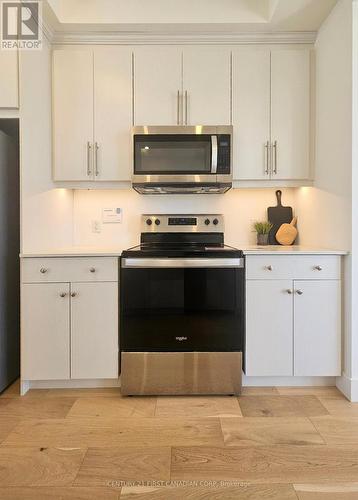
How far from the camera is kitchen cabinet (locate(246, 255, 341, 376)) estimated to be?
2250 millimetres

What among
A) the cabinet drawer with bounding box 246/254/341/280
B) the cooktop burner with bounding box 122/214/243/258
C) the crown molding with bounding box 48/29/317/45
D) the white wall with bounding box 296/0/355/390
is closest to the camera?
the white wall with bounding box 296/0/355/390

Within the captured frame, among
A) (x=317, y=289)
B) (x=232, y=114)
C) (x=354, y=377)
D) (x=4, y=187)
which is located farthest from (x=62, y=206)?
(x=354, y=377)

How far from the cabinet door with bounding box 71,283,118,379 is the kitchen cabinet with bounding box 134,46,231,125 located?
120 centimetres

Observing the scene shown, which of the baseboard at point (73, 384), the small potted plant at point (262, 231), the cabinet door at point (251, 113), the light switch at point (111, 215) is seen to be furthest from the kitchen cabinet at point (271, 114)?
the baseboard at point (73, 384)

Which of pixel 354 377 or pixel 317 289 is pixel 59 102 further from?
pixel 354 377

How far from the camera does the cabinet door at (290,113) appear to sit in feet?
8.29

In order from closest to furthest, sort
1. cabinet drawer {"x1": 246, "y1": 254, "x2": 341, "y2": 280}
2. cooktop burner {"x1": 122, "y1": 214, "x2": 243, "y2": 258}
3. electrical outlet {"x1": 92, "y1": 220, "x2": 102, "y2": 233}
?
cabinet drawer {"x1": 246, "y1": 254, "x2": 341, "y2": 280}, cooktop burner {"x1": 122, "y1": 214, "x2": 243, "y2": 258}, electrical outlet {"x1": 92, "y1": 220, "x2": 102, "y2": 233}

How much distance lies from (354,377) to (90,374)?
5.21ft

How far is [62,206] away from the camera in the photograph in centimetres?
269

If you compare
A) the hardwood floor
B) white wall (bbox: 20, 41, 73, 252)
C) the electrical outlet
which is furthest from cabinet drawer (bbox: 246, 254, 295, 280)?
white wall (bbox: 20, 41, 73, 252)

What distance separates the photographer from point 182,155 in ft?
8.02

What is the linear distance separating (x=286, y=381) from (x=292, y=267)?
29.5 inches

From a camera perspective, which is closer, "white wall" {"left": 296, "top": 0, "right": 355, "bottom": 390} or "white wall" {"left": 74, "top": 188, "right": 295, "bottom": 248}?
"white wall" {"left": 296, "top": 0, "right": 355, "bottom": 390}

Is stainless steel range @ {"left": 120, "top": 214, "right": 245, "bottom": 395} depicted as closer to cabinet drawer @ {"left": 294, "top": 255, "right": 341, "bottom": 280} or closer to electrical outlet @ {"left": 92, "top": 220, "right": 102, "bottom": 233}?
cabinet drawer @ {"left": 294, "top": 255, "right": 341, "bottom": 280}
